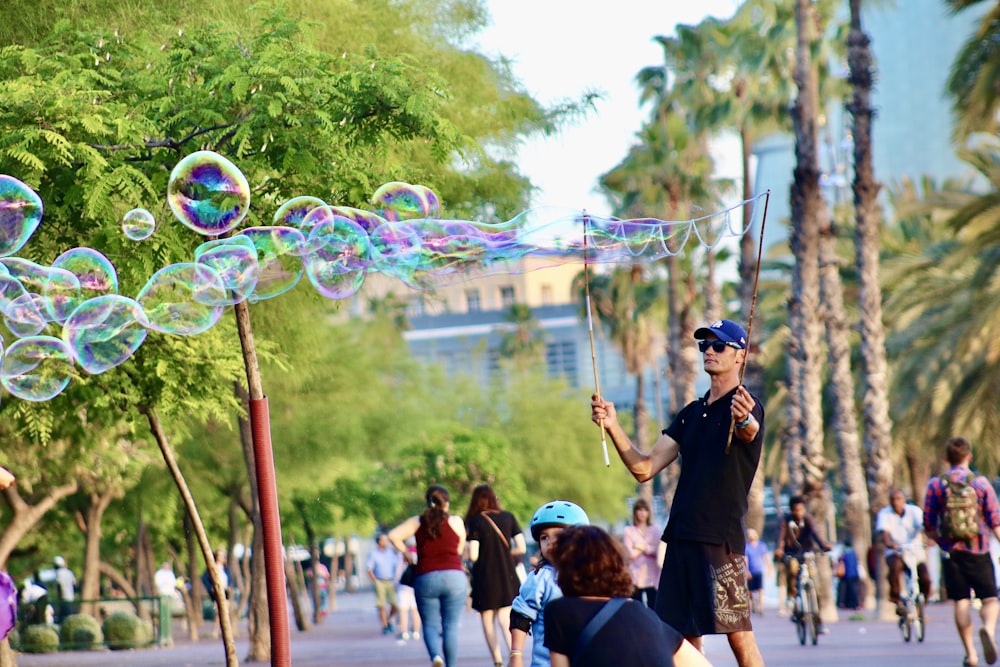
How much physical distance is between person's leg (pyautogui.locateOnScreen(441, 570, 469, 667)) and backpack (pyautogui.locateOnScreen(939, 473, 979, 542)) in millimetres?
3844

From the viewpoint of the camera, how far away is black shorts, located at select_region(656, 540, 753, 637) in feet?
21.5

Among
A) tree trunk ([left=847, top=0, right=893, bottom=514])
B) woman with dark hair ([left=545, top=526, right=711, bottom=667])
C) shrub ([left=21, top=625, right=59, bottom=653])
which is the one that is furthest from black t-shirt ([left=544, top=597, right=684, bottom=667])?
shrub ([left=21, top=625, right=59, bottom=653])

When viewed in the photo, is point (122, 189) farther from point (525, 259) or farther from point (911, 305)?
point (911, 305)

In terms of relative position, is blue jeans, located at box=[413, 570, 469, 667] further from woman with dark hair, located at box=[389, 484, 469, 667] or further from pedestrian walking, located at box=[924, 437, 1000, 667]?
pedestrian walking, located at box=[924, 437, 1000, 667]

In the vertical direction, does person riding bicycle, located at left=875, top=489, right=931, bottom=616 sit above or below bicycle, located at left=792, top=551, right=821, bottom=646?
above

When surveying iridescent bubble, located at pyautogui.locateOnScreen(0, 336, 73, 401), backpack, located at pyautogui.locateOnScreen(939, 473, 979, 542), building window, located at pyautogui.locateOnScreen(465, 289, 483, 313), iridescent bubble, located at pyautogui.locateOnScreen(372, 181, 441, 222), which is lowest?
backpack, located at pyautogui.locateOnScreen(939, 473, 979, 542)

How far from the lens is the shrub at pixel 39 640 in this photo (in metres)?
27.0

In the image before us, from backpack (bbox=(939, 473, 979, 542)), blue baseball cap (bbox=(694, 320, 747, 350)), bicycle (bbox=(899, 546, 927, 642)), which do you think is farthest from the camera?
bicycle (bbox=(899, 546, 927, 642))

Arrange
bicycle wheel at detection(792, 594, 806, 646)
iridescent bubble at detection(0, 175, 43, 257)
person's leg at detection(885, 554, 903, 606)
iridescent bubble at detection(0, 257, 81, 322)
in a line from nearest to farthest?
iridescent bubble at detection(0, 175, 43, 257) → iridescent bubble at detection(0, 257, 81, 322) → person's leg at detection(885, 554, 903, 606) → bicycle wheel at detection(792, 594, 806, 646)

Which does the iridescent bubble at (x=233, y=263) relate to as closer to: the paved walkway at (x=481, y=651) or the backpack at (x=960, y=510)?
the backpack at (x=960, y=510)

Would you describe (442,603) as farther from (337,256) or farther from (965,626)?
(965,626)

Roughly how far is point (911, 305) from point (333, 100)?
23320mm

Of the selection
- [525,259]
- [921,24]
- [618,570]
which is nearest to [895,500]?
[525,259]

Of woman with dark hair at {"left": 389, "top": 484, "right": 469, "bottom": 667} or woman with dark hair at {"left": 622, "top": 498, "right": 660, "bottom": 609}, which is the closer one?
woman with dark hair at {"left": 389, "top": 484, "right": 469, "bottom": 667}
